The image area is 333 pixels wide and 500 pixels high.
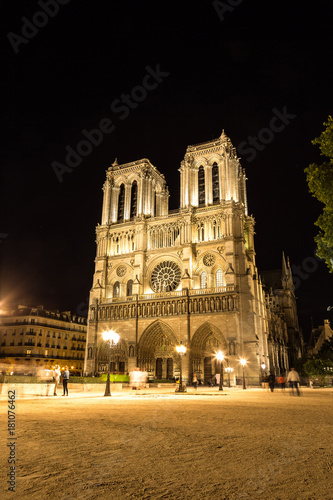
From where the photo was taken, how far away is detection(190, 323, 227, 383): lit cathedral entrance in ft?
122

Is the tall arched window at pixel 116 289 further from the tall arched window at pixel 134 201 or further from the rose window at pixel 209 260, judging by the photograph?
the rose window at pixel 209 260

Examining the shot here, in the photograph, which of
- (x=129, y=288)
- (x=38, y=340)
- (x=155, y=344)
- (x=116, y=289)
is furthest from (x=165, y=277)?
(x=38, y=340)

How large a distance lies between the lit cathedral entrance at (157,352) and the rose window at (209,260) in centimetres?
799

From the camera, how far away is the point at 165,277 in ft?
138

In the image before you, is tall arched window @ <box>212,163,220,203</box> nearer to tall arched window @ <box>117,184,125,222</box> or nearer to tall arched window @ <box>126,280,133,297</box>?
tall arched window @ <box>117,184,125,222</box>

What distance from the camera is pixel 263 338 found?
40375 millimetres

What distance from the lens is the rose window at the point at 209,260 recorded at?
39938 mm

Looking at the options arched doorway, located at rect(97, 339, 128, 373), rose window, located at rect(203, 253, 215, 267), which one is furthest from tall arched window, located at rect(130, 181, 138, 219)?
arched doorway, located at rect(97, 339, 128, 373)

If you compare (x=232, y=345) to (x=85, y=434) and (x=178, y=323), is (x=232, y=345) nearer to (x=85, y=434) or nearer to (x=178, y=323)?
(x=178, y=323)

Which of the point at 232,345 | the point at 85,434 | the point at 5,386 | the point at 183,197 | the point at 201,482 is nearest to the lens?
the point at 201,482

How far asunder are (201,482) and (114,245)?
42308 millimetres

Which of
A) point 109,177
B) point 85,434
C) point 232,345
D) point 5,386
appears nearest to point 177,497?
point 85,434

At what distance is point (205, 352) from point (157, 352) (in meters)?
5.51

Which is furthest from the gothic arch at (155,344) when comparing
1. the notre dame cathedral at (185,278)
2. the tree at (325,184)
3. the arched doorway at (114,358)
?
the tree at (325,184)
